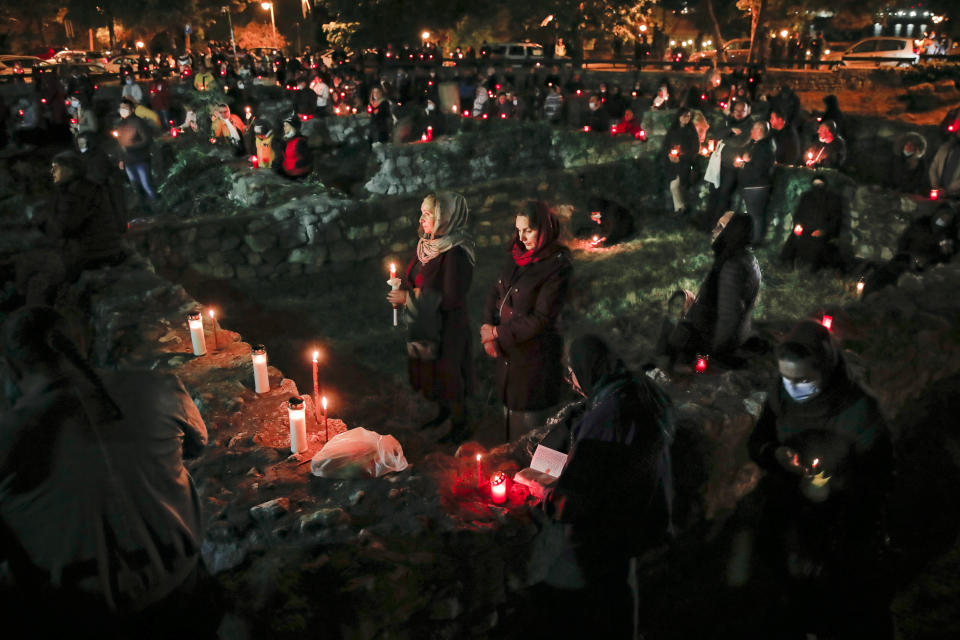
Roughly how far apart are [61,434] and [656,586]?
245 centimetres

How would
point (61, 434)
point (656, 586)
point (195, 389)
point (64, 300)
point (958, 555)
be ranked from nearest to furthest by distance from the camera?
1. point (61, 434)
2. point (656, 586)
3. point (958, 555)
4. point (195, 389)
5. point (64, 300)

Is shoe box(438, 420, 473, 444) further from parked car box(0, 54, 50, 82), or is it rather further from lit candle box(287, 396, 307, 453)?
parked car box(0, 54, 50, 82)

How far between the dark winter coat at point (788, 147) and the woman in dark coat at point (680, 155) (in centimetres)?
117

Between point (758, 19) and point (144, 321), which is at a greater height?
point (758, 19)

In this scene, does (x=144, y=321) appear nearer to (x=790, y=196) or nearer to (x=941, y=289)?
(x=941, y=289)

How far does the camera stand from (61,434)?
1.75 meters

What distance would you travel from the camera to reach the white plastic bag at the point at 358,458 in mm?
3057

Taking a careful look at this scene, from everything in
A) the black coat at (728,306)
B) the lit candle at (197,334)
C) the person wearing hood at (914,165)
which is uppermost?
the person wearing hood at (914,165)

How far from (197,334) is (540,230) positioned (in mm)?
2448

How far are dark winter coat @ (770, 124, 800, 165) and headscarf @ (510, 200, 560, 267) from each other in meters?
7.57

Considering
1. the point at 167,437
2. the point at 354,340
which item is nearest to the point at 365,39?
the point at 354,340

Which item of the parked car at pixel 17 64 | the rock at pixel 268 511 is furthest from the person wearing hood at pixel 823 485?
the parked car at pixel 17 64

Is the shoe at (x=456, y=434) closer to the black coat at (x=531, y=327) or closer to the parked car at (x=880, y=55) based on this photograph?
the black coat at (x=531, y=327)

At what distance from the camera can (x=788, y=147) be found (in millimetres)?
9844
